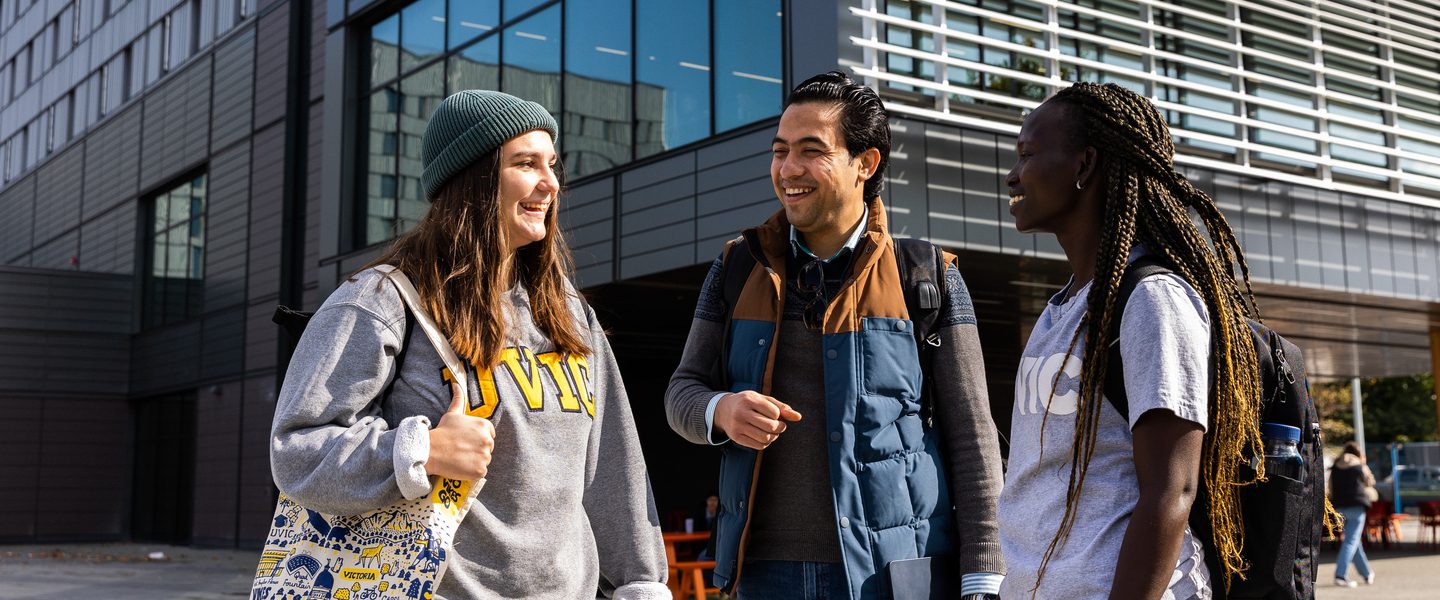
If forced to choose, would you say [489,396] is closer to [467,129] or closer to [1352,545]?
[467,129]

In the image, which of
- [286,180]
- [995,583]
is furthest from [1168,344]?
[286,180]

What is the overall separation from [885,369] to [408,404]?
116cm

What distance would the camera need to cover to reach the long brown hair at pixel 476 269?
2463 mm

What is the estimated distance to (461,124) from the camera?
263 centimetres

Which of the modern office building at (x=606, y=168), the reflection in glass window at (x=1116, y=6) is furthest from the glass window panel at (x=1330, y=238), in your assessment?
the reflection in glass window at (x=1116, y=6)

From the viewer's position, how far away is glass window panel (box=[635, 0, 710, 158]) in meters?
13.6

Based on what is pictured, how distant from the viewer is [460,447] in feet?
7.39

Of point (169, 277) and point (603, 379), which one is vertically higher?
point (169, 277)

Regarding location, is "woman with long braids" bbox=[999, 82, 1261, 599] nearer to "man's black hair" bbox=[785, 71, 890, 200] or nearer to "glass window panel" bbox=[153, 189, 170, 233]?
"man's black hair" bbox=[785, 71, 890, 200]

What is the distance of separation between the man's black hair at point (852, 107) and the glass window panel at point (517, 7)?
43.9 feet

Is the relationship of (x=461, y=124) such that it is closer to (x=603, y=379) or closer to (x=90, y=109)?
(x=603, y=379)

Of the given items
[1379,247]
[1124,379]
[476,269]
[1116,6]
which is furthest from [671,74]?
[1124,379]

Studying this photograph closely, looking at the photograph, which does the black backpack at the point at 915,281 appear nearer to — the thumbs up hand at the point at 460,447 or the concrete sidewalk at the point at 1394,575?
the thumbs up hand at the point at 460,447

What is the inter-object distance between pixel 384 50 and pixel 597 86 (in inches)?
216
